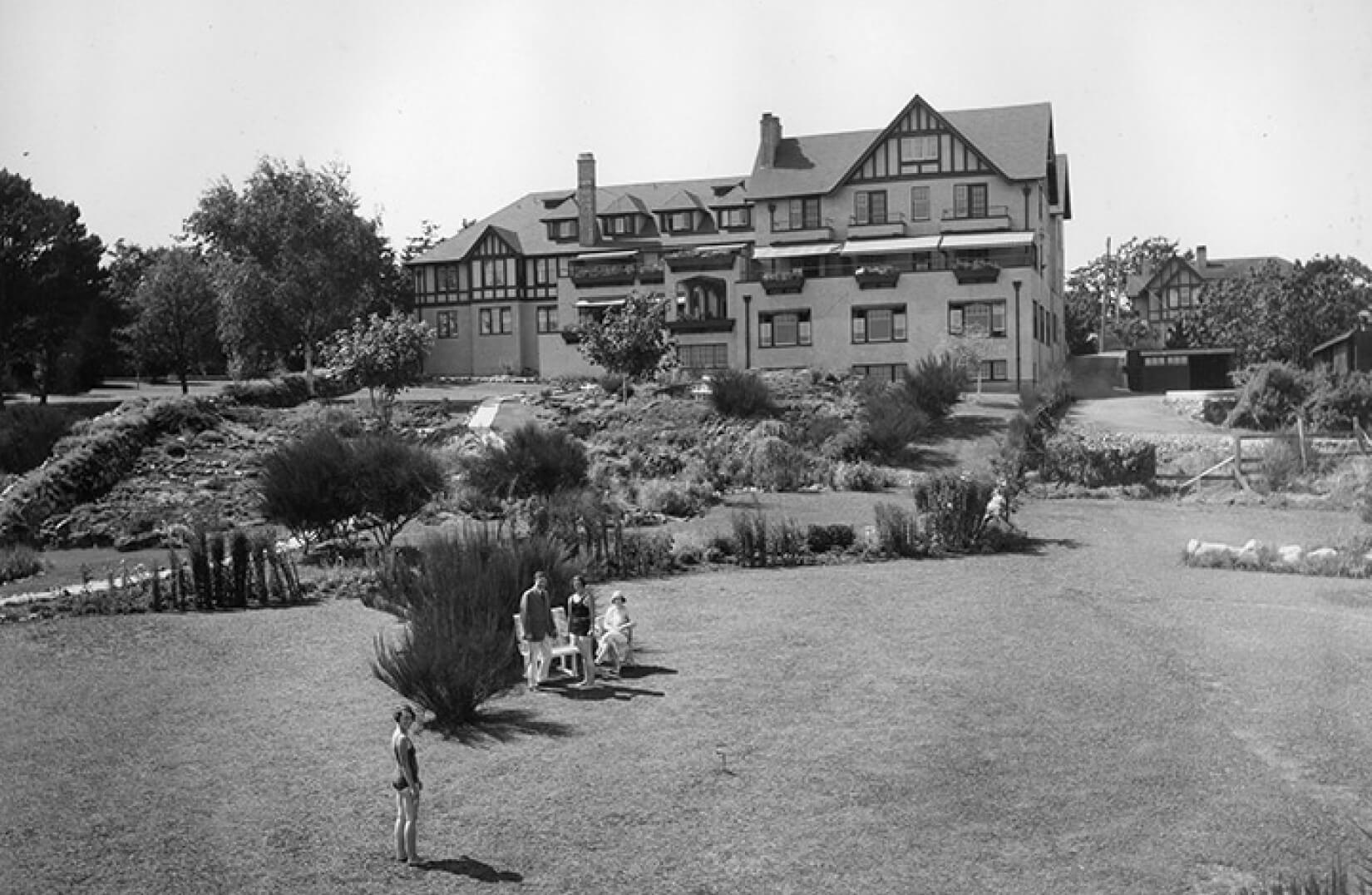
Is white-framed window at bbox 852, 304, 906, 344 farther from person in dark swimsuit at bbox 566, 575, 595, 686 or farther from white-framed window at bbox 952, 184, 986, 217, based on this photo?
person in dark swimsuit at bbox 566, 575, 595, 686

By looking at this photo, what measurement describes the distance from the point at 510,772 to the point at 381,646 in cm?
390

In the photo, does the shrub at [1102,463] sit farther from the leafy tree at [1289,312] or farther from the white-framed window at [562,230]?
the white-framed window at [562,230]

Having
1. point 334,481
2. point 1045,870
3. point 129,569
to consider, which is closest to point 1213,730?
point 1045,870

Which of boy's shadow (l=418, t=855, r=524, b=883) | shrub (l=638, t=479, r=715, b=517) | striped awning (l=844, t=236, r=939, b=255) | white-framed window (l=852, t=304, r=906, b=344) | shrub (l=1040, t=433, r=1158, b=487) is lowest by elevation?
boy's shadow (l=418, t=855, r=524, b=883)

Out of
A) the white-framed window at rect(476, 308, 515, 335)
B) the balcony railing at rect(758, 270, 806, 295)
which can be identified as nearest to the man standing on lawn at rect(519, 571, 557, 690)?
the balcony railing at rect(758, 270, 806, 295)

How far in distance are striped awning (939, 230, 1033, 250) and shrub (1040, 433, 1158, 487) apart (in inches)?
916

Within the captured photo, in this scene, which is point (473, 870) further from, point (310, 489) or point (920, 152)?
point (920, 152)

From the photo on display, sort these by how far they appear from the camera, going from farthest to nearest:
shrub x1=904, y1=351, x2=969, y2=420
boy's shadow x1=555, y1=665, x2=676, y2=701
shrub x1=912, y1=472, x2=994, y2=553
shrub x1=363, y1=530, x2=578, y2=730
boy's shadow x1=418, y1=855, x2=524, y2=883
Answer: shrub x1=904, y1=351, x2=969, y2=420, shrub x1=912, y1=472, x2=994, y2=553, boy's shadow x1=555, y1=665, x2=676, y2=701, shrub x1=363, y1=530, x2=578, y2=730, boy's shadow x1=418, y1=855, x2=524, y2=883

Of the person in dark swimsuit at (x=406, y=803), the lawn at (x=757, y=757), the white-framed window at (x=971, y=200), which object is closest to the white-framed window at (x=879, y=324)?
the white-framed window at (x=971, y=200)

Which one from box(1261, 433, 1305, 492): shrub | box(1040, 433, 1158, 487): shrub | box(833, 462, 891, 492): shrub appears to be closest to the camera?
box(1261, 433, 1305, 492): shrub

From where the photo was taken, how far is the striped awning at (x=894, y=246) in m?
64.9

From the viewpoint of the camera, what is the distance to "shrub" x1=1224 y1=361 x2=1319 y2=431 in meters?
A: 49.2

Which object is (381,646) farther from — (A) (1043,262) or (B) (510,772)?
(A) (1043,262)

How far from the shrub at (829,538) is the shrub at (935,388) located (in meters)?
19.8
